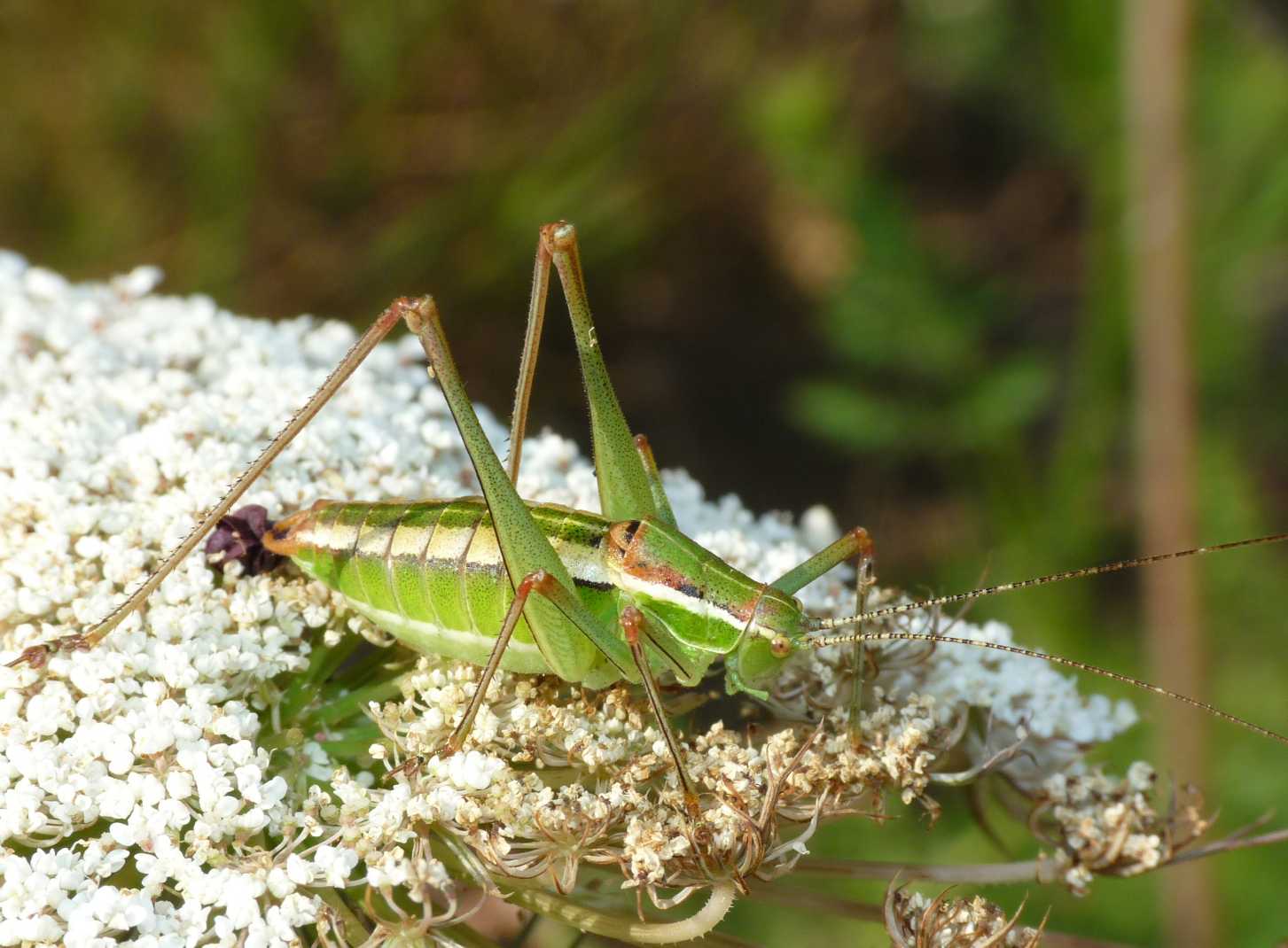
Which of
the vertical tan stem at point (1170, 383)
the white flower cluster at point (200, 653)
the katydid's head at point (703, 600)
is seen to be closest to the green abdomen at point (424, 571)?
the white flower cluster at point (200, 653)

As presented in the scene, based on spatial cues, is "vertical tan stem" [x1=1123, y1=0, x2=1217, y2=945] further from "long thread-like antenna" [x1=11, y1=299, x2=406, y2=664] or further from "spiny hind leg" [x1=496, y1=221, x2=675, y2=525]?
"long thread-like antenna" [x1=11, y1=299, x2=406, y2=664]

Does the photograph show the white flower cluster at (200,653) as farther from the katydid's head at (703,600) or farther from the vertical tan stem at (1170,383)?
the vertical tan stem at (1170,383)

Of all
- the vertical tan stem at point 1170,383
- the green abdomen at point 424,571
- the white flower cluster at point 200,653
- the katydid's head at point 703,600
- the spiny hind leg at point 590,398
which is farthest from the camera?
the vertical tan stem at point 1170,383

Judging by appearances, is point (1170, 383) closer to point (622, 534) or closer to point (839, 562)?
point (839, 562)

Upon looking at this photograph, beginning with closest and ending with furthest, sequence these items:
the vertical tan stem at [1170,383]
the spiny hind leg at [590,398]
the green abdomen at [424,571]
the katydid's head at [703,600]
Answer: the green abdomen at [424,571] → the katydid's head at [703,600] → the spiny hind leg at [590,398] → the vertical tan stem at [1170,383]

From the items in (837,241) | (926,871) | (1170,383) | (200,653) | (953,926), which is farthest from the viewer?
(837,241)

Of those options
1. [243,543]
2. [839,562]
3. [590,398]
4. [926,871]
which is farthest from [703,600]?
[243,543]

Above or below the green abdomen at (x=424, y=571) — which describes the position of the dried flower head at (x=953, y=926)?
below
